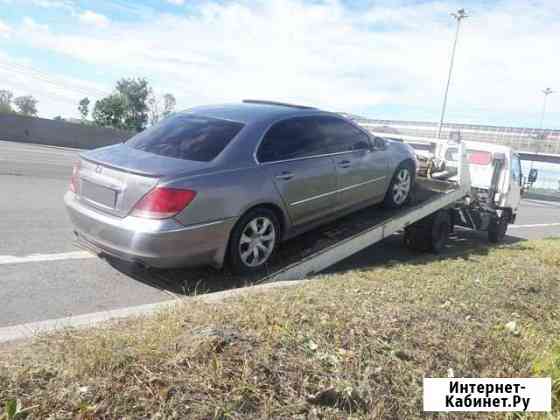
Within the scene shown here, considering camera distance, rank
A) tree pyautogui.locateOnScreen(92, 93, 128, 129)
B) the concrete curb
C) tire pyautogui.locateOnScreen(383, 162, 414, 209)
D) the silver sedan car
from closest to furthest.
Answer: the concrete curb < the silver sedan car < tire pyautogui.locateOnScreen(383, 162, 414, 209) < tree pyautogui.locateOnScreen(92, 93, 128, 129)

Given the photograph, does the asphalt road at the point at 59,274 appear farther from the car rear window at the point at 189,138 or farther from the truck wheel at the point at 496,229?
the truck wheel at the point at 496,229

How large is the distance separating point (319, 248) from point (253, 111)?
174 centimetres

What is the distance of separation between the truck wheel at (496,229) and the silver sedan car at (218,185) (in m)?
5.29

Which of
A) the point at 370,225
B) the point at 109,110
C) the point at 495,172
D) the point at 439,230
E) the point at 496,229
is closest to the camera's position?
the point at 370,225

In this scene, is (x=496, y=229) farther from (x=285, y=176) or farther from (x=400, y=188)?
(x=285, y=176)

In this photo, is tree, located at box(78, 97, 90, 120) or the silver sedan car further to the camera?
tree, located at box(78, 97, 90, 120)

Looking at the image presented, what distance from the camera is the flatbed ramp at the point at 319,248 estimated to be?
489 cm

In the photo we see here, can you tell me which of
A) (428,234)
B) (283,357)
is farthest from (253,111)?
(428,234)

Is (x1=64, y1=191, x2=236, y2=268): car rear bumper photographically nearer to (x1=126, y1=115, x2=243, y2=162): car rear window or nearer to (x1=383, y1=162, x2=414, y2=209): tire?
(x1=126, y1=115, x2=243, y2=162): car rear window

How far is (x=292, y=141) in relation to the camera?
5379mm

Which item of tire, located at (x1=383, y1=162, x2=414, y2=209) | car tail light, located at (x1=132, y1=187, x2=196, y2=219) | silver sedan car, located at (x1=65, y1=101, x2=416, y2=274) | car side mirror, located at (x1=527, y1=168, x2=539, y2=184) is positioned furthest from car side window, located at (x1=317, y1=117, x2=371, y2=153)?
car side mirror, located at (x1=527, y1=168, x2=539, y2=184)

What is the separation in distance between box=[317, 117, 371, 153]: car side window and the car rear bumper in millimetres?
1981

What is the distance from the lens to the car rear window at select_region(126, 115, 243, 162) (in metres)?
4.68

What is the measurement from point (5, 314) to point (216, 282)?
1.87 meters
